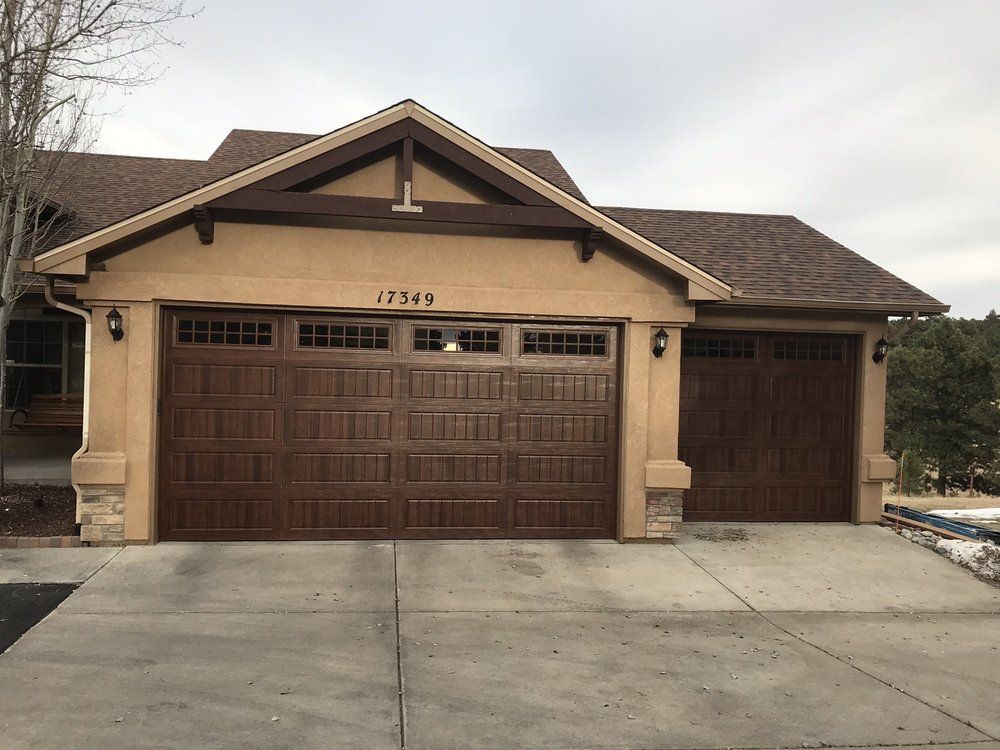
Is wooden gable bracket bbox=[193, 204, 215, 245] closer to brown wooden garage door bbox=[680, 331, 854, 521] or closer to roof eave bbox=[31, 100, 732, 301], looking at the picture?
roof eave bbox=[31, 100, 732, 301]

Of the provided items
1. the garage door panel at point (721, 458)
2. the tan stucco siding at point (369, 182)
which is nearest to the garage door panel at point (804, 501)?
the garage door panel at point (721, 458)

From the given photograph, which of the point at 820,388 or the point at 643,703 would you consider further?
the point at 820,388

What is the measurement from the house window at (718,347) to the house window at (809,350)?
404 mm

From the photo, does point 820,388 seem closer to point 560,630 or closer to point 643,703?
point 560,630

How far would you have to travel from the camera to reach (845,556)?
27.0ft

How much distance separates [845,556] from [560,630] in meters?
4.42

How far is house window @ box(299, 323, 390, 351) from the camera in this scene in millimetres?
8133

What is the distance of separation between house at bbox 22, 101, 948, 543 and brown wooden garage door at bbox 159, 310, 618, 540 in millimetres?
25

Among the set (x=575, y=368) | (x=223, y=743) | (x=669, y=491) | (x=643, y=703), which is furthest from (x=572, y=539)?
(x=223, y=743)

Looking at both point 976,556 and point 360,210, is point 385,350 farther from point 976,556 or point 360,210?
point 976,556

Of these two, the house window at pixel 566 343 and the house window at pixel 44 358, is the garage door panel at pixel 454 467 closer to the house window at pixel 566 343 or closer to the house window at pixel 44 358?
the house window at pixel 566 343

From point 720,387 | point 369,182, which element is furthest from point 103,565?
point 720,387

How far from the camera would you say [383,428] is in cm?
823

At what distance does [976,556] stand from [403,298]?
7413 mm
